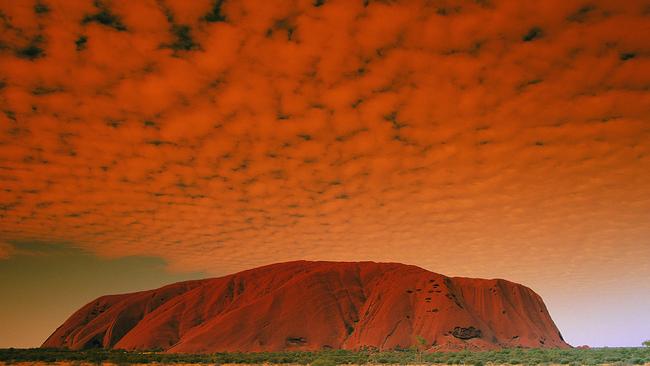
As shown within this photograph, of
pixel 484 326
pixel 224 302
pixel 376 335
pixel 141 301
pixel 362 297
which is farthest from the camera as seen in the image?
pixel 141 301

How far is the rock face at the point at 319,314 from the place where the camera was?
86500mm

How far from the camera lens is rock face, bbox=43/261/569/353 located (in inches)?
3406

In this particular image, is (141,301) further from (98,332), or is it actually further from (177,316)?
(177,316)

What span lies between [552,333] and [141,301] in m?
101

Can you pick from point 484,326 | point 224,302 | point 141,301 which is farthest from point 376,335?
point 141,301

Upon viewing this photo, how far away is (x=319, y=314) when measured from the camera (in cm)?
9375

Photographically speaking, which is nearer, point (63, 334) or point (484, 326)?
point (484, 326)

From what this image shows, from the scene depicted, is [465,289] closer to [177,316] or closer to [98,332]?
[177,316]

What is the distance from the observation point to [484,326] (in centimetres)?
9288

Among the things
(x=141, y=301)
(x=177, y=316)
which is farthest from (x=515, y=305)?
(x=141, y=301)

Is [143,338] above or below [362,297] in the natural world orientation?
below

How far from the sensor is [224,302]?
111625 mm

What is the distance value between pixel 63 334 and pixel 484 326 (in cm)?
10411

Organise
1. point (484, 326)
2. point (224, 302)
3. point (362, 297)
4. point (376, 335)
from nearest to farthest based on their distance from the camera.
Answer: point (376, 335) < point (484, 326) < point (362, 297) < point (224, 302)
